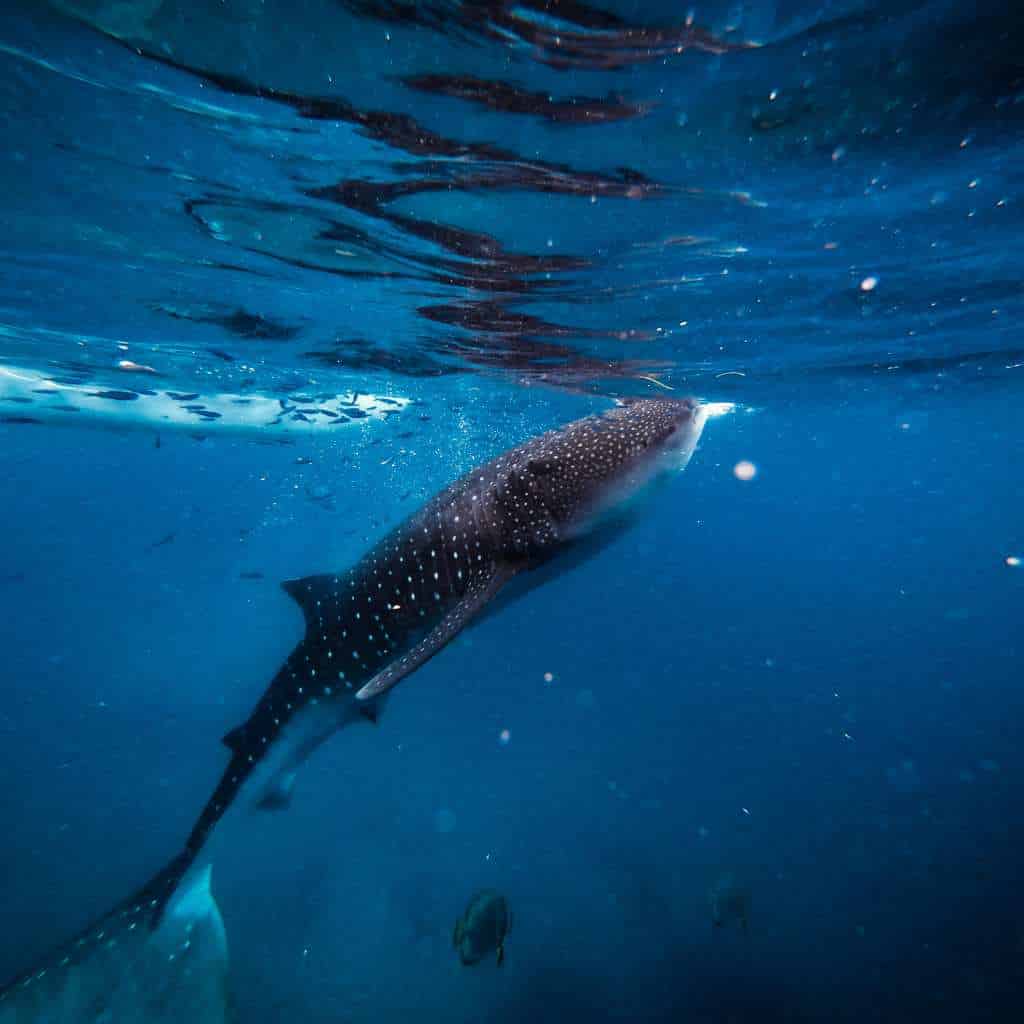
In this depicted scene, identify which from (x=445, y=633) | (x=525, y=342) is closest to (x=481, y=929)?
(x=445, y=633)

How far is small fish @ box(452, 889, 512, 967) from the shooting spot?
6074mm

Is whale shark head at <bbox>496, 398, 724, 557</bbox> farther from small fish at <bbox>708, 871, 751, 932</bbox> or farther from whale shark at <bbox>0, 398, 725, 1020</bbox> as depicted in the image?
small fish at <bbox>708, 871, 751, 932</bbox>

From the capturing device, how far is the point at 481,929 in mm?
6121

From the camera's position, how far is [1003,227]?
8.95m

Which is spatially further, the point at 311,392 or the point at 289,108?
the point at 311,392

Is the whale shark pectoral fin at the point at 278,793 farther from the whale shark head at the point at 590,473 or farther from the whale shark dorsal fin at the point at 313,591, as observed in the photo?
the whale shark head at the point at 590,473

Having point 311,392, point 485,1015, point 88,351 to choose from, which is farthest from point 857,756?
point 88,351

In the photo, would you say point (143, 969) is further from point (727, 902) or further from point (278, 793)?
point (727, 902)

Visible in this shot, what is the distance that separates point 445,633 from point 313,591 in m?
2.28

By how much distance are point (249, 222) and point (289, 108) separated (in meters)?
3.14

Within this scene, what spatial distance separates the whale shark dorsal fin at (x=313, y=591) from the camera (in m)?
5.24

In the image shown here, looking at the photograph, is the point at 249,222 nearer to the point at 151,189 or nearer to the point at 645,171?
the point at 151,189

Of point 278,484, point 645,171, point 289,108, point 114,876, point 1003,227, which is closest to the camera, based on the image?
point 289,108

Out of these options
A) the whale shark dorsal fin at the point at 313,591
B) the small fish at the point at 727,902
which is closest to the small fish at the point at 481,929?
the small fish at the point at 727,902
